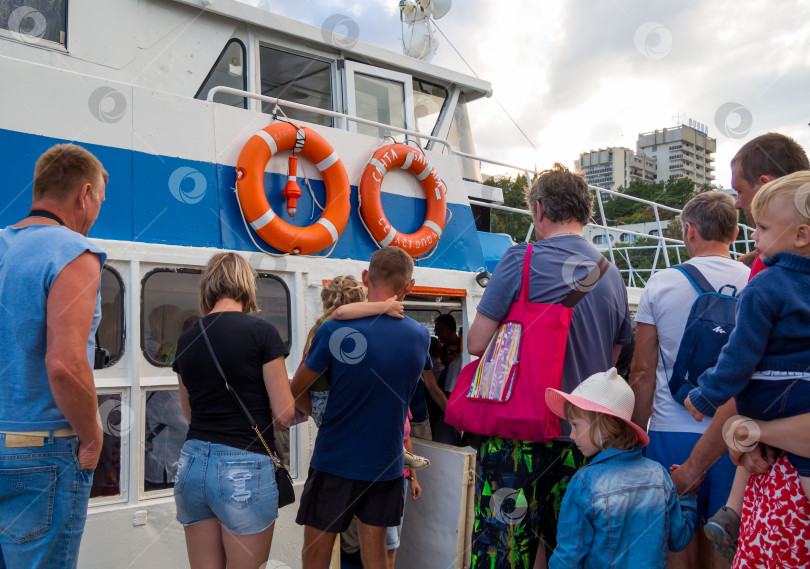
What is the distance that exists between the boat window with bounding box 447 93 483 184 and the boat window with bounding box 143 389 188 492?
13.7 feet

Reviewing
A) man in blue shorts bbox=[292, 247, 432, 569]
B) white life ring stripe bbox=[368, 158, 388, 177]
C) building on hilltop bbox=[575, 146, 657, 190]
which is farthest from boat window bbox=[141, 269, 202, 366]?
building on hilltop bbox=[575, 146, 657, 190]

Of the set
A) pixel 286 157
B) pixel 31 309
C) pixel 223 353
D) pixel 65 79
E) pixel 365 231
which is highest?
pixel 65 79

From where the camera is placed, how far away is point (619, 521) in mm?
2160

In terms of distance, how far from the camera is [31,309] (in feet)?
6.79

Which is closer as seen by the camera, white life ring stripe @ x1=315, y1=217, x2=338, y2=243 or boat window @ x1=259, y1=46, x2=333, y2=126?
white life ring stripe @ x1=315, y1=217, x2=338, y2=243

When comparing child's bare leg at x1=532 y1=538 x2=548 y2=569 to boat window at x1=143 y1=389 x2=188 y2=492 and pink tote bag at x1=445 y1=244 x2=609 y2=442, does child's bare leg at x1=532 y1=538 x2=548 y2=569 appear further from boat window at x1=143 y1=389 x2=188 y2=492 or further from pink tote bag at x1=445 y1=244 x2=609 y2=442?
boat window at x1=143 y1=389 x2=188 y2=492

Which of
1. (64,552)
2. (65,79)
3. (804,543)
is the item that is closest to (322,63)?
(65,79)

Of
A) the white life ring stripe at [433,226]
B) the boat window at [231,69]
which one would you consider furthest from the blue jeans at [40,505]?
the boat window at [231,69]

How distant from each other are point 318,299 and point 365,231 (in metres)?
0.74

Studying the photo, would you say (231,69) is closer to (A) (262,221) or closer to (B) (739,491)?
(A) (262,221)

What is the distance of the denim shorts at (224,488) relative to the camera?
2473 millimetres

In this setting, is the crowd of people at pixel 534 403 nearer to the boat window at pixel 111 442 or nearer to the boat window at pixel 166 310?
the boat window at pixel 111 442

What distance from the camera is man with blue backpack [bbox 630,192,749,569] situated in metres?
2.46

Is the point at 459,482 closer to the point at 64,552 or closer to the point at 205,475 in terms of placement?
the point at 205,475
